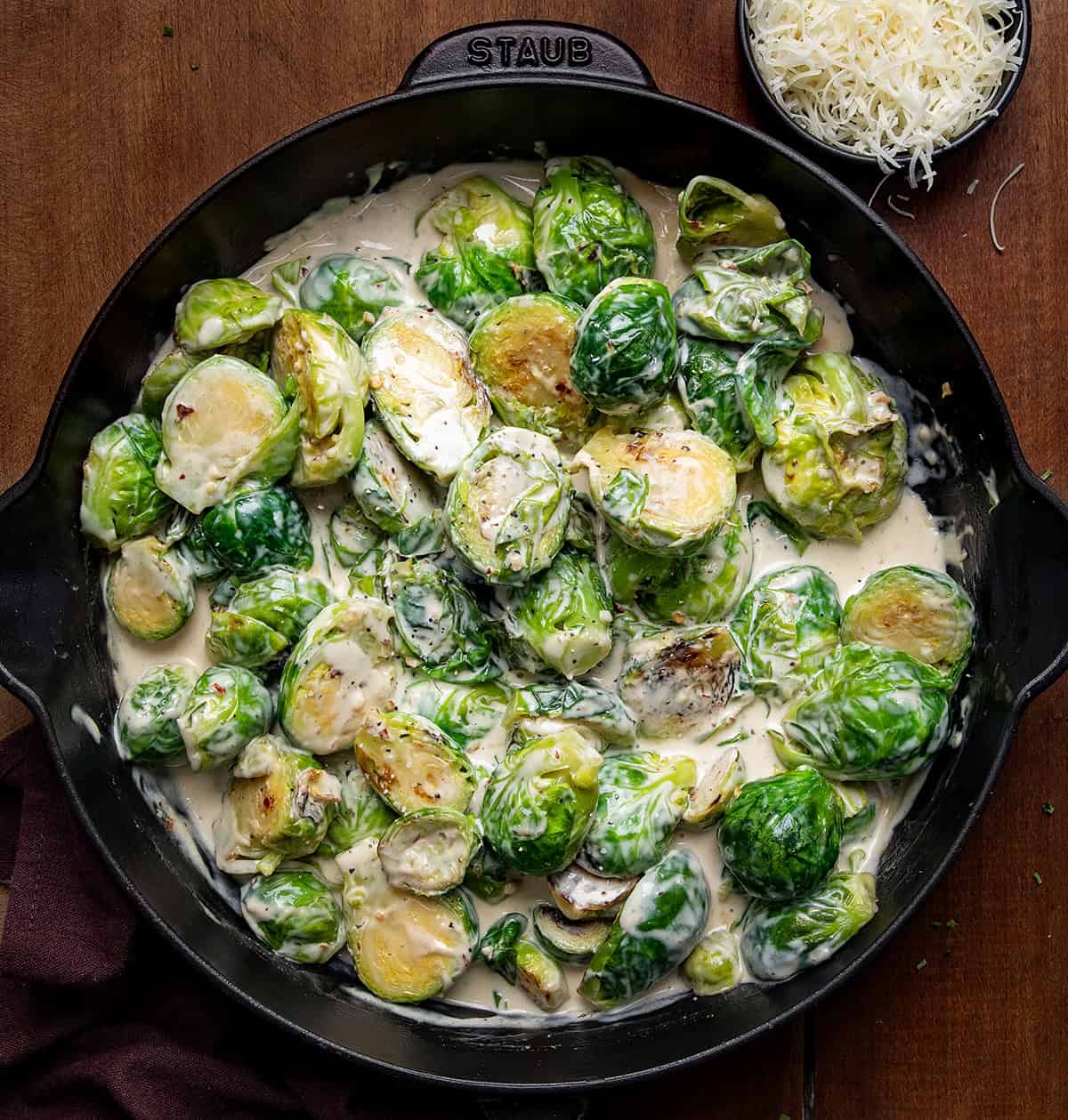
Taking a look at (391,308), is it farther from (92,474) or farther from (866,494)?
(866,494)

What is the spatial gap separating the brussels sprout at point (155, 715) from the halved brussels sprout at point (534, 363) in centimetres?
85

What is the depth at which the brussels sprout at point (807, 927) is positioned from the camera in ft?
7.45

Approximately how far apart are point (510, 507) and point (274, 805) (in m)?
0.72

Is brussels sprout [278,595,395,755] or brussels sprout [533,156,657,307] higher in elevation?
brussels sprout [533,156,657,307]

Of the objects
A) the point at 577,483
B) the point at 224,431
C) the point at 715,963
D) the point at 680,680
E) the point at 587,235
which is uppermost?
the point at 587,235

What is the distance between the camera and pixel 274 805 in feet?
7.38

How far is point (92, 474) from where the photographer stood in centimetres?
232

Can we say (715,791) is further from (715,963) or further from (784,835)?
(715,963)

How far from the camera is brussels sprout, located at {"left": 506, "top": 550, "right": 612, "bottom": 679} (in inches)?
88.0

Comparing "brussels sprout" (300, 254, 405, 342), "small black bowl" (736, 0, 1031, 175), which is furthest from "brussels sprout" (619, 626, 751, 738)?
"small black bowl" (736, 0, 1031, 175)

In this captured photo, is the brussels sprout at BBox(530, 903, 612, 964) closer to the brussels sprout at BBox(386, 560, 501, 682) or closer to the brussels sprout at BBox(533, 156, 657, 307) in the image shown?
the brussels sprout at BBox(386, 560, 501, 682)

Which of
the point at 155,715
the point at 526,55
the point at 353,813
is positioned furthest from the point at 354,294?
the point at 353,813

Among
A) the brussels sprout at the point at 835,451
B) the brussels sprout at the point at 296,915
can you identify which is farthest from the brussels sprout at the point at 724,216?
the brussels sprout at the point at 296,915

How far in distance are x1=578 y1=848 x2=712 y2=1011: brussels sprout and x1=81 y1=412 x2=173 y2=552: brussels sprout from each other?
4.01 feet
